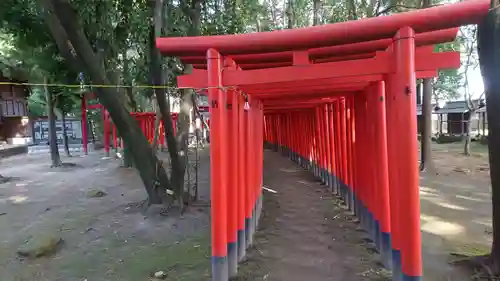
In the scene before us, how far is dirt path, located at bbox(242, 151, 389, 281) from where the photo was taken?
4.48m

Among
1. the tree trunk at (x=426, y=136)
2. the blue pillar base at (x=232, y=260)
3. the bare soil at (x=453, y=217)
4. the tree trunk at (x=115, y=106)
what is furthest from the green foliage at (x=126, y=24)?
the bare soil at (x=453, y=217)

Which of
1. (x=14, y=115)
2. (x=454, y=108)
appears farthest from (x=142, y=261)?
(x=454, y=108)

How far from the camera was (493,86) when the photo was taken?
13.1 feet

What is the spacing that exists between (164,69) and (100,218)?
2957 mm

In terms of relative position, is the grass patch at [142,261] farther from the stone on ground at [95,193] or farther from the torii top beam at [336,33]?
the stone on ground at [95,193]

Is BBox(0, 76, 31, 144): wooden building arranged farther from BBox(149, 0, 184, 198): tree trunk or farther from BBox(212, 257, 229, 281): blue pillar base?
BBox(212, 257, 229, 281): blue pillar base

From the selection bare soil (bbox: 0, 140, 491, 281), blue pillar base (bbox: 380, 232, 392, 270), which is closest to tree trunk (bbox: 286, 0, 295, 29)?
bare soil (bbox: 0, 140, 491, 281)

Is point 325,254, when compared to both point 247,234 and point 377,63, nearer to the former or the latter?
point 247,234

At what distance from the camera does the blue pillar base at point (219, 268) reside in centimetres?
377

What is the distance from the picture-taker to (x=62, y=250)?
220 inches

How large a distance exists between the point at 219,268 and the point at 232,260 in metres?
0.59

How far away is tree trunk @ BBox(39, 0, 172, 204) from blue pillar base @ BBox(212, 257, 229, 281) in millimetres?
3480

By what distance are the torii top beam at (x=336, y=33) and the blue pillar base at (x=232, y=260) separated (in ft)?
6.86

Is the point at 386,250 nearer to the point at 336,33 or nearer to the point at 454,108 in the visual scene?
the point at 336,33
